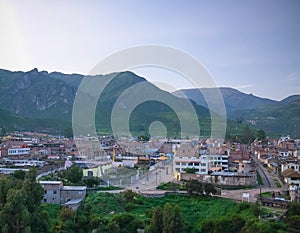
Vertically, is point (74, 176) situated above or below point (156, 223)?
above

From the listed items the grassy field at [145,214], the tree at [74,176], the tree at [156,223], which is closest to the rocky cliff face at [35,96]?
the tree at [74,176]

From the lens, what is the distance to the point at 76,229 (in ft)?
25.2

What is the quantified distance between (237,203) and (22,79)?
51826 millimetres

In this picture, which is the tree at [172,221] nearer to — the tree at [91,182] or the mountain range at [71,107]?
the tree at [91,182]

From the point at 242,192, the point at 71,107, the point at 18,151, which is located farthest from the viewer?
the point at 71,107

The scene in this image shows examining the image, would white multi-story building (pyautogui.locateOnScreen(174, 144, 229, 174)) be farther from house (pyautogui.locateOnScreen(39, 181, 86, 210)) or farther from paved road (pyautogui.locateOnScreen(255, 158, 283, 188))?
house (pyautogui.locateOnScreen(39, 181, 86, 210))

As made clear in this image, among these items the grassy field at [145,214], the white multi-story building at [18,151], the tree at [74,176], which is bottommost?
the grassy field at [145,214]

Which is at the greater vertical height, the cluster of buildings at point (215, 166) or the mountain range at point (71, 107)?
the mountain range at point (71, 107)

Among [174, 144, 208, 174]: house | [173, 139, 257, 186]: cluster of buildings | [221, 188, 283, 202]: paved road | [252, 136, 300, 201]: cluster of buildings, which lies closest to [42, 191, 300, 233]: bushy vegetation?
[221, 188, 283, 202]: paved road

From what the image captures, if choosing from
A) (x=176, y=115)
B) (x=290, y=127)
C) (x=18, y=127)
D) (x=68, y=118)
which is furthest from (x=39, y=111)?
(x=290, y=127)

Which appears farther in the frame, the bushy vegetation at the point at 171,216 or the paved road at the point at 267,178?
the paved road at the point at 267,178

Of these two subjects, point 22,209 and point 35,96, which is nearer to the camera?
point 22,209

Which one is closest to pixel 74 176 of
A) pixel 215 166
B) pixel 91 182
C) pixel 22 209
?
pixel 91 182

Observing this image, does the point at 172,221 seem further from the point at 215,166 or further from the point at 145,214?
the point at 215,166
